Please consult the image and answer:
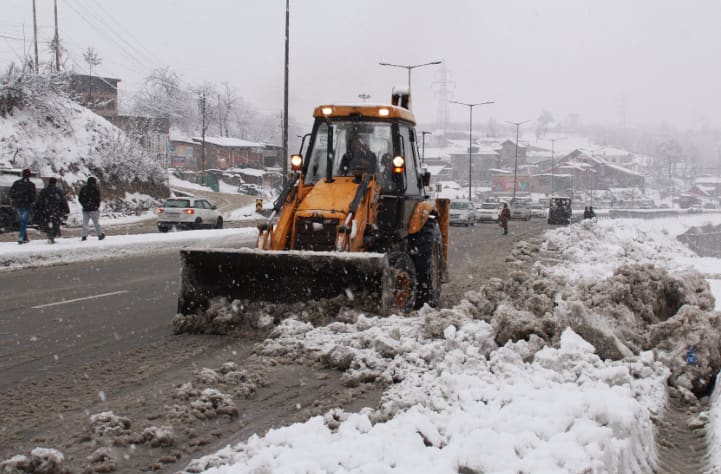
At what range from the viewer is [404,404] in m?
4.89

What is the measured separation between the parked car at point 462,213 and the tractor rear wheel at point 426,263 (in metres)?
29.1

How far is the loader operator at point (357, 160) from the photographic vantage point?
938 centimetres

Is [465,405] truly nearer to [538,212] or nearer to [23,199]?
[23,199]

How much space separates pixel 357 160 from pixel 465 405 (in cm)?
516

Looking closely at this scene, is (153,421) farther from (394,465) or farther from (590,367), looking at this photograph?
(590,367)

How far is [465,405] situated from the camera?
475 centimetres

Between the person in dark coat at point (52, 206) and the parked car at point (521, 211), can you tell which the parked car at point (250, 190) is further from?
the person in dark coat at point (52, 206)

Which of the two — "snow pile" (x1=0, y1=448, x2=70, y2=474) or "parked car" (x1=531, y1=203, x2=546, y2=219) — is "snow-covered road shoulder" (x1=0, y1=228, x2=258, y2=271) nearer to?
"snow pile" (x1=0, y1=448, x2=70, y2=474)

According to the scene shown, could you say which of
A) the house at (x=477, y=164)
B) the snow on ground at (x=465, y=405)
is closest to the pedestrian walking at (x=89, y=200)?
the snow on ground at (x=465, y=405)

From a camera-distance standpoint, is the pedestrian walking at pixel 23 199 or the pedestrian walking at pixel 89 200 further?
the pedestrian walking at pixel 89 200

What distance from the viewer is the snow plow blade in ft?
24.7

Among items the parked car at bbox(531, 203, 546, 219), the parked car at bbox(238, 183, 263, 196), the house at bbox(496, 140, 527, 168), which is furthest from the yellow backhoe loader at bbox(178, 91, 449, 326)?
the house at bbox(496, 140, 527, 168)

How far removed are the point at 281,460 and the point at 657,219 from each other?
60638 mm

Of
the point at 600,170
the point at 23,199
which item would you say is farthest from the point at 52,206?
the point at 600,170
